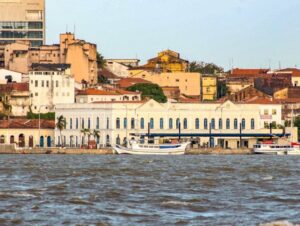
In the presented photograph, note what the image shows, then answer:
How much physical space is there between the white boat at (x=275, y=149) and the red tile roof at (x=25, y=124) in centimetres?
2226

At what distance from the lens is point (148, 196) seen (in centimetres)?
6138

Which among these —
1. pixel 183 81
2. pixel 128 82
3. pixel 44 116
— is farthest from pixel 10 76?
pixel 183 81

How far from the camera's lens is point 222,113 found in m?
147

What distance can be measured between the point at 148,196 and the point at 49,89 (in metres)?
99.5

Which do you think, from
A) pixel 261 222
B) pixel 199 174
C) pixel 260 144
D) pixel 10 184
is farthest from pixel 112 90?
pixel 261 222

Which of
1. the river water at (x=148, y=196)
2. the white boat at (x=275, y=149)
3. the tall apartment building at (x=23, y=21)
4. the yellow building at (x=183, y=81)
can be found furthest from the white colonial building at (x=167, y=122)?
the river water at (x=148, y=196)

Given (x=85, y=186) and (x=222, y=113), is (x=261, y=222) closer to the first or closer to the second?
(x=85, y=186)

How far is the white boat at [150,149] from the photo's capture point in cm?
13500

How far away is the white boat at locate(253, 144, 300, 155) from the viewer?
450 feet

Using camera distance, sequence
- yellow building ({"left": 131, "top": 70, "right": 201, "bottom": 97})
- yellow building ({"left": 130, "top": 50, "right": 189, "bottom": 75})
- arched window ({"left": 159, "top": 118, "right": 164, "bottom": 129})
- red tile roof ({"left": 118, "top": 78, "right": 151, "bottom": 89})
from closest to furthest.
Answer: arched window ({"left": 159, "top": 118, "right": 164, "bottom": 129}) → red tile roof ({"left": 118, "top": 78, "right": 151, "bottom": 89}) → yellow building ({"left": 131, "top": 70, "right": 201, "bottom": 97}) → yellow building ({"left": 130, "top": 50, "right": 189, "bottom": 75})

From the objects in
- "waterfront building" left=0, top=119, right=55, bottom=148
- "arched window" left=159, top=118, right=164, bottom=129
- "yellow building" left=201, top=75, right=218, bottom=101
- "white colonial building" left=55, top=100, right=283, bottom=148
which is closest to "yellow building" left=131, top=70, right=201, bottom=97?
"yellow building" left=201, top=75, right=218, bottom=101

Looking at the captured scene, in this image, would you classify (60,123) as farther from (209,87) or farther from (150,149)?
(209,87)

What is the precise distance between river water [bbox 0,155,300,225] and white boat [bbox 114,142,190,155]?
150 ft

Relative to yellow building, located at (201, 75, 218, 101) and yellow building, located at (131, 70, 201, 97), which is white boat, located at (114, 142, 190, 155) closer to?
yellow building, located at (131, 70, 201, 97)
